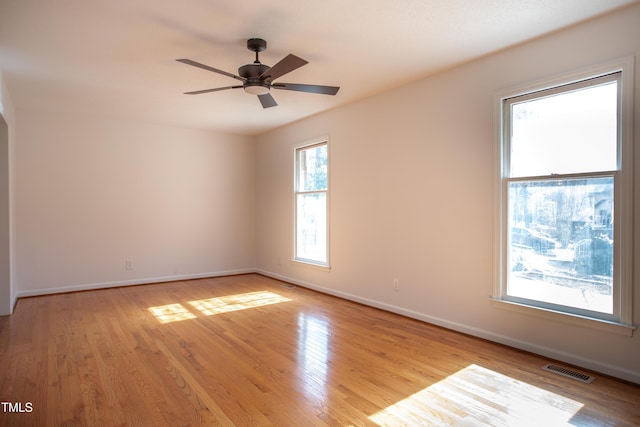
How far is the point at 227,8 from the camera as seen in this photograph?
8.42 ft

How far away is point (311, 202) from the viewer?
5.83m

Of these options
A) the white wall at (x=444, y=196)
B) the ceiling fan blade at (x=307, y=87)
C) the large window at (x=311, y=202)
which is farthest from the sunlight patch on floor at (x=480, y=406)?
the large window at (x=311, y=202)

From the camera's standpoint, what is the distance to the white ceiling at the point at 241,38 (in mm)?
2564

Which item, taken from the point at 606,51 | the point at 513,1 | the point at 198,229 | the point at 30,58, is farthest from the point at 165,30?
the point at 198,229

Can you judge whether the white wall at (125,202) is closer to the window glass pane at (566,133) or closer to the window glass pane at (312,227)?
the window glass pane at (312,227)

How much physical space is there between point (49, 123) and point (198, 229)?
266 centimetres

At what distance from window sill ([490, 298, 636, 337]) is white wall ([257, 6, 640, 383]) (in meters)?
0.05

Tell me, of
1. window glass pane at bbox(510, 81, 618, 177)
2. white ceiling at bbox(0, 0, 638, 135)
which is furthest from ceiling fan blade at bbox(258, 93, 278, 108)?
window glass pane at bbox(510, 81, 618, 177)

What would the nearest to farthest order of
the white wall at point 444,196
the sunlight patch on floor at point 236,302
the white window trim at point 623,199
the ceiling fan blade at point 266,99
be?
the white window trim at point 623,199
the white wall at point 444,196
the ceiling fan blade at point 266,99
the sunlight patch on floor at point 236,302

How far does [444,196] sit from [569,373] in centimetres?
180

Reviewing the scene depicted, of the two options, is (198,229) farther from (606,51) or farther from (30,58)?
(606,51)

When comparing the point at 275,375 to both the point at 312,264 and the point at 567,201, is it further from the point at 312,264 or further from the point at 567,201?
the point at 312,264

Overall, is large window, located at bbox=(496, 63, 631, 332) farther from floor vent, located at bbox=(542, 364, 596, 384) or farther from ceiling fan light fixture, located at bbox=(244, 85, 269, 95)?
ceiling fan light fixture, located at bbox=(244, 85, 269, 95)

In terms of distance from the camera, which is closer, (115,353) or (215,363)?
(215,363)
